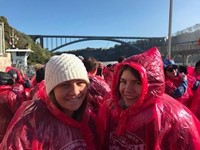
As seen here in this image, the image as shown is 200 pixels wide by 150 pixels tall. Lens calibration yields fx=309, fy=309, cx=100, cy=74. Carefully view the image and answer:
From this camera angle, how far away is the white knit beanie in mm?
1647

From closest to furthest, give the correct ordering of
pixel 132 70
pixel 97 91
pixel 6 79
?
1. pixel 132 70
2. pixel 97 91
3. pixel 6 79

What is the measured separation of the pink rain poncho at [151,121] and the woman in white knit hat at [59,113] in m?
0.21

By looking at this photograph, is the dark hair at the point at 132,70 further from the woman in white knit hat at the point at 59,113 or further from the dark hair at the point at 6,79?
the dark hair at the point at 6,79

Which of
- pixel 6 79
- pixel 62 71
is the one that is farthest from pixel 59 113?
pixel 6 79

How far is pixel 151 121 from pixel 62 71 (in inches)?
22.6

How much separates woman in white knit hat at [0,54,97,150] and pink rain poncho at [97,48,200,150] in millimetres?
211

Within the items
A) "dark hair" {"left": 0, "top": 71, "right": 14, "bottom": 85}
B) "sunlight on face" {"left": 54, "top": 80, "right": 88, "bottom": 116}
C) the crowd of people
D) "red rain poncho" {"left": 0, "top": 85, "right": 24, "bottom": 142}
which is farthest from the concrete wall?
"sunlight on face" {"left": 54, "top": 80, "right": 88, "bottom": 116}

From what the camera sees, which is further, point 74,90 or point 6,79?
point 6,79

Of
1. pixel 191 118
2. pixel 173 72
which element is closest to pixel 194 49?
pixel 173 72

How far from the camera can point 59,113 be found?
5.43 feet

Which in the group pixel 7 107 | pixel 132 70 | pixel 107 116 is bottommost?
pixel 7 107

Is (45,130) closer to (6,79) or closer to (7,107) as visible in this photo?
(7,107)

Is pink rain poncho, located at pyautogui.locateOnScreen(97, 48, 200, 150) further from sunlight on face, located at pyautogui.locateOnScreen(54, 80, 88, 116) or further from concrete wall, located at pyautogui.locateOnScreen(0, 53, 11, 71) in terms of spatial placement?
concrete wall, located at pyautogui.locateOnScreen(0, 53, 11, 71)

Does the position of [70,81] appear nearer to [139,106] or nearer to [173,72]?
[139,106]
